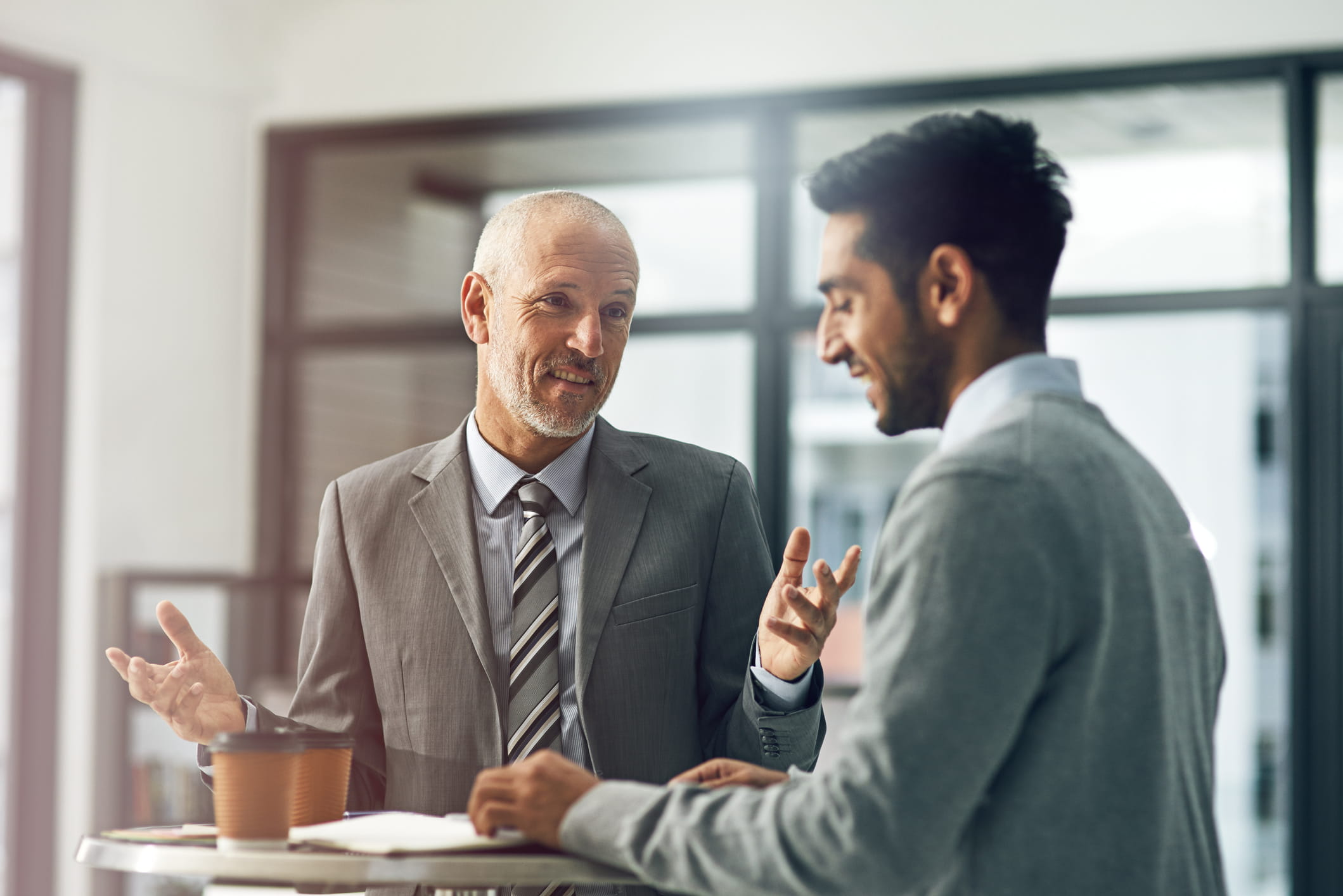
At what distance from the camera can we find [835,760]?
1235mm

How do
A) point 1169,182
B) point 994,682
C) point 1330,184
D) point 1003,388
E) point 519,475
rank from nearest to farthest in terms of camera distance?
point 994,682, point 1003,388, point 519,475, point 1330,184, point 1169,182

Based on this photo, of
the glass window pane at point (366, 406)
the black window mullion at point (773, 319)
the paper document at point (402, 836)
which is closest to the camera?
the paper document at point (402, 836)

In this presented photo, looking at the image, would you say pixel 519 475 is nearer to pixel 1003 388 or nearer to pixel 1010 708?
pixel 1003 388

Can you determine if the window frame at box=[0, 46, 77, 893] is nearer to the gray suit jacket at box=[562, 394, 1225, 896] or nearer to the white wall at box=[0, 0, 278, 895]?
the white wall at box=[0, 0, 278, 895]

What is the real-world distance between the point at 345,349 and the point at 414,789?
410cm

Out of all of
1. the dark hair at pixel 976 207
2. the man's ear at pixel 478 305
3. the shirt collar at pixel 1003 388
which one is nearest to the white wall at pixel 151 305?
the man's ear at pixel 478 305

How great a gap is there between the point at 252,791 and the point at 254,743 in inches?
1.8

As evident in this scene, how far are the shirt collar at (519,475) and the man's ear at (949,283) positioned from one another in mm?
721

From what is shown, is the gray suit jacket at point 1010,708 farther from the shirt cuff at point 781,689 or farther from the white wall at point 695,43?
the white wall at point 695,43

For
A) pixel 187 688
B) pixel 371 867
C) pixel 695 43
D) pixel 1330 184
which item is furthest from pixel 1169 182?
pixel 371 867

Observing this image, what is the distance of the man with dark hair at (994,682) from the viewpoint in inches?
46.3

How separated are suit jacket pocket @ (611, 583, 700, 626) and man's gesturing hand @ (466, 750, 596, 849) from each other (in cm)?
48

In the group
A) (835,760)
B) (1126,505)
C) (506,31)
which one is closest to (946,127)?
(1126,505)

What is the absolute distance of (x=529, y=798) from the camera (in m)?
1.34
